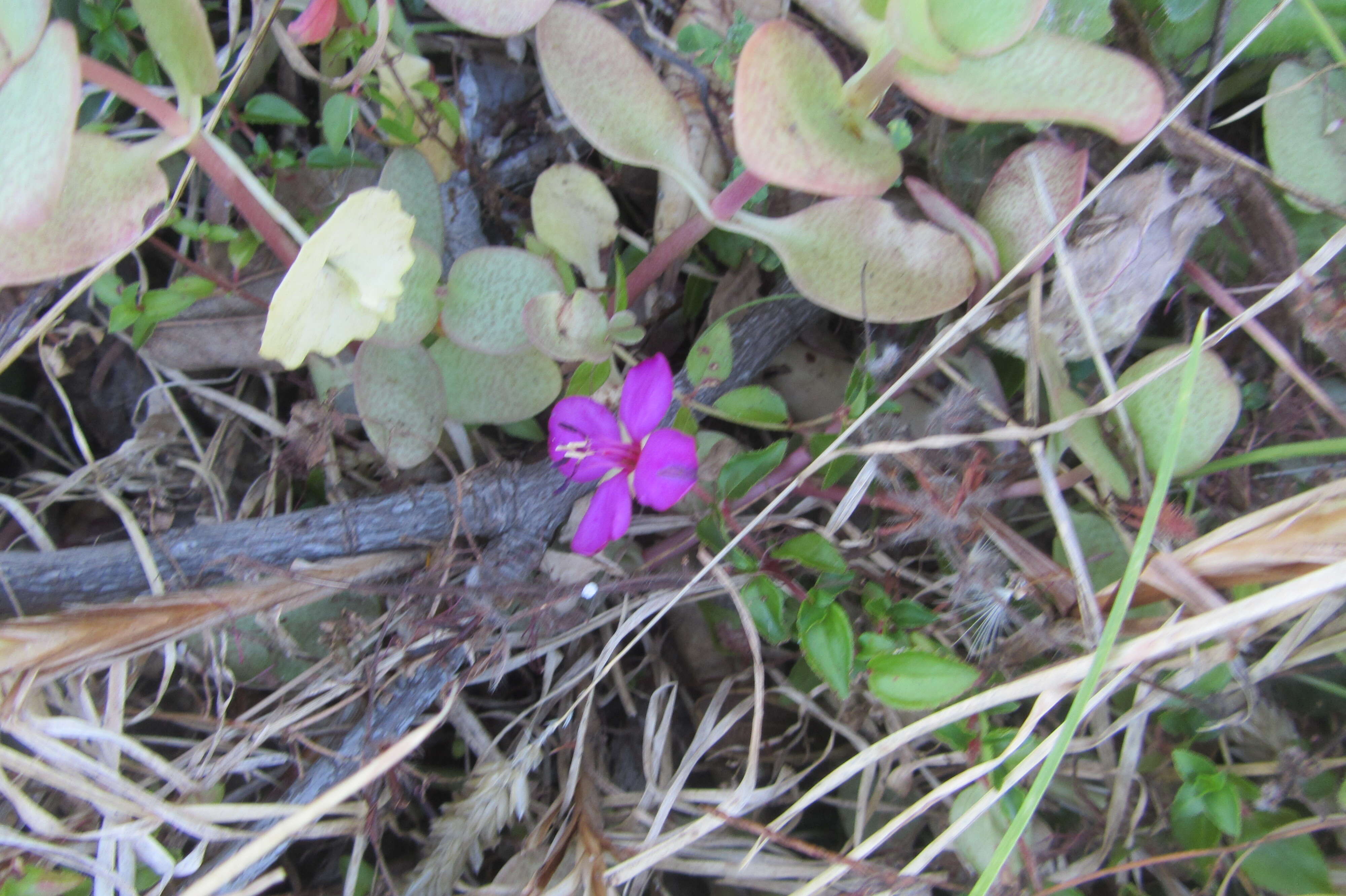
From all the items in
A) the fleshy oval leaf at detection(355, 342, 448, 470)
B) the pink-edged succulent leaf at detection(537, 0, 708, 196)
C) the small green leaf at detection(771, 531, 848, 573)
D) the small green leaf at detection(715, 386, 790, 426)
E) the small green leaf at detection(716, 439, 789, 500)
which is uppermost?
the pink-edged succulent leaf at detection(537, 0, 708, 196)

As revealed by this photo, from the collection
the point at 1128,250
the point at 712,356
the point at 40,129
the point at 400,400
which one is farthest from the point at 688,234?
the point at 40,129

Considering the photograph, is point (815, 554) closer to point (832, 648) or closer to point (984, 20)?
point (832, 648)

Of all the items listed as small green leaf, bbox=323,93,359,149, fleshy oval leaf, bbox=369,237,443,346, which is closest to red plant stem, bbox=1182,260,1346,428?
fleshy oval leaf, bbox=369,237,443,346

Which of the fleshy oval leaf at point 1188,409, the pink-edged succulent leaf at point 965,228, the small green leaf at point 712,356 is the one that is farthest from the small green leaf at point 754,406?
the fleshy oval leaf at point 1188,409

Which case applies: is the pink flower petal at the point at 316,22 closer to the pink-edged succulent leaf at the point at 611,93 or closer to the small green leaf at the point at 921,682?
the pink-edged succulent leaf at the point at 611,93

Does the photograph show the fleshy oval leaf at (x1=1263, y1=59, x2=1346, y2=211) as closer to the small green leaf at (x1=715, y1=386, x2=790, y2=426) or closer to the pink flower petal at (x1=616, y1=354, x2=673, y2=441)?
the small green leaf at (x1=715, y1=386, x2=790, y2=426)

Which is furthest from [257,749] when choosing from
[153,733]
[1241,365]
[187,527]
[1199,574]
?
[1241,365]
